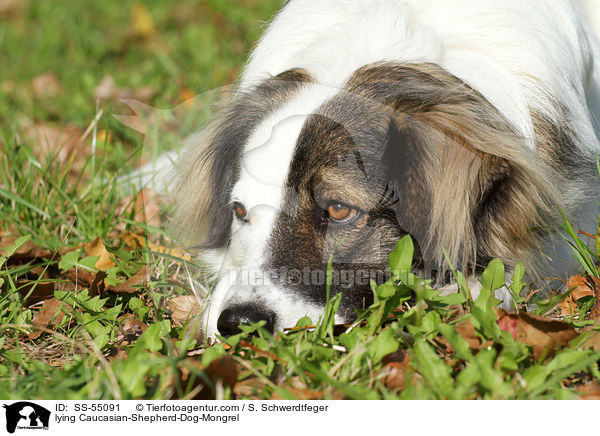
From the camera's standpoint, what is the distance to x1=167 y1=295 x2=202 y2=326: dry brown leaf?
247 cm

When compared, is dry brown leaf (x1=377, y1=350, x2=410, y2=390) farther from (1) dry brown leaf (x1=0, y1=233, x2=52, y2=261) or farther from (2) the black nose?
(1) dry brown leaf (x1=0, y1=233, x2=52, y2=261)

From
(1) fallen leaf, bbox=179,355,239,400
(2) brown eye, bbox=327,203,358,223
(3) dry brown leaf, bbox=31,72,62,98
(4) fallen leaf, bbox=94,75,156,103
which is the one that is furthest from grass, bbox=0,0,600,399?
(3) dry brown leaf, bbox=31,72,62,98

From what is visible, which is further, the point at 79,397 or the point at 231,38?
the point at 231,38

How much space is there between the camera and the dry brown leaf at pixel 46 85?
4.97m

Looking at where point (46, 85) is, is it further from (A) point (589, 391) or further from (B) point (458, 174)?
(A) point (589, 391)

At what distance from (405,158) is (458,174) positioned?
0.19 metres

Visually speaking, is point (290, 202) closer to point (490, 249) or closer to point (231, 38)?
point (490, 249)

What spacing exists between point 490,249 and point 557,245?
1.03ft

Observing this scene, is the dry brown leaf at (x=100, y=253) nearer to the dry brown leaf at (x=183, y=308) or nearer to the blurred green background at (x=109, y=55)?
the dry brown leaf at (x=183, y=308)

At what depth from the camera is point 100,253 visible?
285cm

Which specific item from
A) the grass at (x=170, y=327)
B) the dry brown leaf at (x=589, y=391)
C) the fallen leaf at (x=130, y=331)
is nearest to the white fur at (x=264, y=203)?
the grass at (x=170, y=327)

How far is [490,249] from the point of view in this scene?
2357mm
